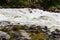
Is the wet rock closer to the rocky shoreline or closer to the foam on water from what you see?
the rocky shoreline

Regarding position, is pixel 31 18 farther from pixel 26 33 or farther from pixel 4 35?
pixel 4 35

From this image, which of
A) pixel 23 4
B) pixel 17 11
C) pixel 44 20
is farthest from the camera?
pixel 23 4

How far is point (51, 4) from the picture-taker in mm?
7426

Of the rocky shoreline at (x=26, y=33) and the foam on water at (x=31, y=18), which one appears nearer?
the rocky shoreline at (x=26, y=33)

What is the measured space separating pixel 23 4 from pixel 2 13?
4.10 meters

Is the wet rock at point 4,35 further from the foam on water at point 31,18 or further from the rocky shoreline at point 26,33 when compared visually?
the foam on water at point 31,18

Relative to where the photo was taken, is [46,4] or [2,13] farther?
[46,4]

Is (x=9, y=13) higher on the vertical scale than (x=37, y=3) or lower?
higher

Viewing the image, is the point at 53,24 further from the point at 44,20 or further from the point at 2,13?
the point at 2,13

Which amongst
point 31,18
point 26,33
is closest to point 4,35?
point 26,33

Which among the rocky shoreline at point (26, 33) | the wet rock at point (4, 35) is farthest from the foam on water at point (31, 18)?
the wet rock at point (4, 35)

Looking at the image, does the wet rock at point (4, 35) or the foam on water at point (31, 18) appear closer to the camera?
the wet rock at point (4, 35)

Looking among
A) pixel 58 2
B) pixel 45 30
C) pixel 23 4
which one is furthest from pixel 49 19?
pixel 58 2

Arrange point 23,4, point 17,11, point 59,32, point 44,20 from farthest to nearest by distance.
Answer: point 23,4, point 17,11, point 44,20, point 59,32
